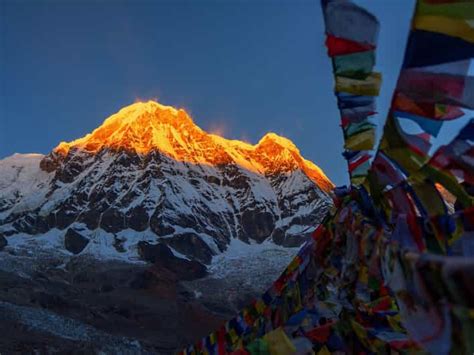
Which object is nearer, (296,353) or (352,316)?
(296,353)

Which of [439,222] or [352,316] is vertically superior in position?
[439,222]

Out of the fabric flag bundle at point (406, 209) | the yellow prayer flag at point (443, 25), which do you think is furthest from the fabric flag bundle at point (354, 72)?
the yellow prayer flag at point (443, 25)

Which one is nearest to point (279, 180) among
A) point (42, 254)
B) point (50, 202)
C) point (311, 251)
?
point (50, 202)

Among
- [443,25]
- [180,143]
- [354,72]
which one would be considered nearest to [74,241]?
[180,143]

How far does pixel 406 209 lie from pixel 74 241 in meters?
100

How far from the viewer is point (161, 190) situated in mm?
116812

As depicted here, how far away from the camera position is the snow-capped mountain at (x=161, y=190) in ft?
340

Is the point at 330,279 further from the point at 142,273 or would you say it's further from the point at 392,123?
the point at 142,273

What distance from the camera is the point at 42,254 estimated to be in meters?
89.4

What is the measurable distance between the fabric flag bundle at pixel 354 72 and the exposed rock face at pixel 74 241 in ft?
310

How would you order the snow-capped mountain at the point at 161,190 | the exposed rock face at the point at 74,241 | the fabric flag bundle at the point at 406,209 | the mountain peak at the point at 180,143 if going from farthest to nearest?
the mountain peak at the point at 180,143
the snow-capped mountain at the point at 161,190
the exposed rock face at the point at 74,241
the fabric flag bundle at the point at 406,209

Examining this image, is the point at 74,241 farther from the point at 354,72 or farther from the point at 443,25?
the point at 443,25

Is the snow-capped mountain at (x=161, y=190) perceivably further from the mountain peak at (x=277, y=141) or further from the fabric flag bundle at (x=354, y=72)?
the fabric flag bundle at (x=354, y=72)

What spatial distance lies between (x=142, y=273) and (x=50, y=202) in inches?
1825
